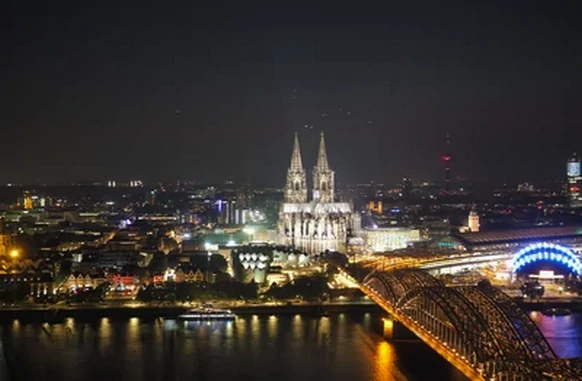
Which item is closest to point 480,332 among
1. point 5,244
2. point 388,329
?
point 388,329

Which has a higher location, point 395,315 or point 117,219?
point 117,219

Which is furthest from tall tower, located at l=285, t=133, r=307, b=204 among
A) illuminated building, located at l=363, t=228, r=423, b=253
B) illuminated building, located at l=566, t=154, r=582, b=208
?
illuminated building, located at l=566, t=154, r=582, b=208

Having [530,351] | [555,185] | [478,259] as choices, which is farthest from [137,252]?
[555,185]

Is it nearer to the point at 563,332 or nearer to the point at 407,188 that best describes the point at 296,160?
the point at 563,332

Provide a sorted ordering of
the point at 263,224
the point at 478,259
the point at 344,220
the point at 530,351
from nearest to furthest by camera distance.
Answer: the point at 530,351, the point at 478,259, the point at 344,220, the point at 263,224

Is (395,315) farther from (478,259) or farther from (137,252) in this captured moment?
(137,252)

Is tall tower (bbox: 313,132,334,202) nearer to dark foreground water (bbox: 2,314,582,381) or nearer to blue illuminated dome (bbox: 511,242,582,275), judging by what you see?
blue illuminated dome (bbox: 511,242,582,275)

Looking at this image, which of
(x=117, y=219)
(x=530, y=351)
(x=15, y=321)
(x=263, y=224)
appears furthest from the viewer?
(x=117, y=219)

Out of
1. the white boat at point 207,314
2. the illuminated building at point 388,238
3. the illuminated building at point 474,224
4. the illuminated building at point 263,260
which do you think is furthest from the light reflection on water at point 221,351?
the illuminated building at point 474,224
